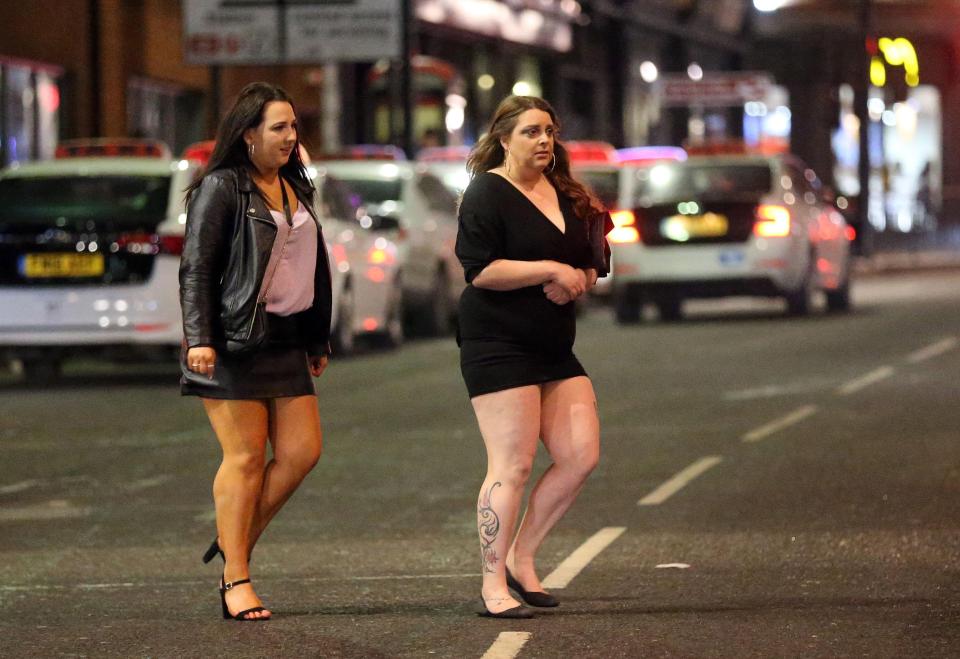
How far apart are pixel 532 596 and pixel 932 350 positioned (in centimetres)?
1259

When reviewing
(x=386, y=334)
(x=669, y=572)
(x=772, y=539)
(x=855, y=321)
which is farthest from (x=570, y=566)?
(x=855, y=321)

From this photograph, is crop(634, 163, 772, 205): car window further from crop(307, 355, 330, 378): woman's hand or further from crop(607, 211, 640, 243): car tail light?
crop(307, 355, 330, 378): woman's hand

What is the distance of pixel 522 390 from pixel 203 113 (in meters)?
27.5

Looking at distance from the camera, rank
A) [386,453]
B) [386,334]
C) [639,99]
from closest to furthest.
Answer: [386,453] → [386,334] → [639,99]

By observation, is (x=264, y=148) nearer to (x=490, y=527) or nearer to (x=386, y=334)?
(x=490, y=527)

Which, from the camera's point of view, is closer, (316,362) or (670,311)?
(316,362)

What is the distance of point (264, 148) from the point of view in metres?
7.44

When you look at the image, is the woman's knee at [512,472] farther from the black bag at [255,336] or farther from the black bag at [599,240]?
the black bag at [255,336]

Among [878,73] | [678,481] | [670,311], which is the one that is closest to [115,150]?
[670,311]

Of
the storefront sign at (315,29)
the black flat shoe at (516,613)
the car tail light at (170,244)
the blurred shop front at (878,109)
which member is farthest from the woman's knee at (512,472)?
the blurred shop front at (878,109)

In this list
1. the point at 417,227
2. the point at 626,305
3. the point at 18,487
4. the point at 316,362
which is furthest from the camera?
Answer: the point at 626,305

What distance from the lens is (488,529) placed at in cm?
742

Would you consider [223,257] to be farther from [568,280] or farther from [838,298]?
[838,298]

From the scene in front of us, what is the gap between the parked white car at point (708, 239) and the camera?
23875 millimetres
